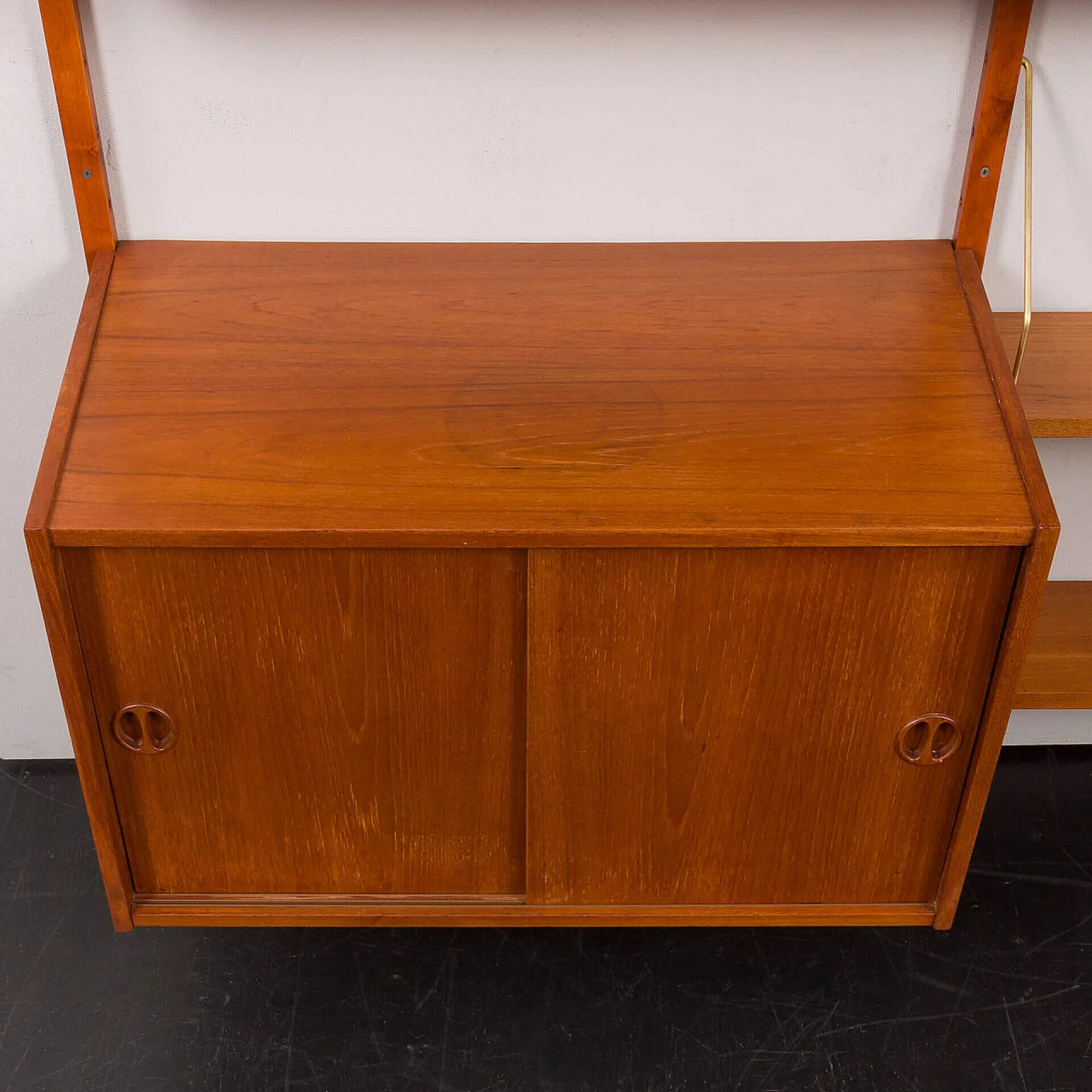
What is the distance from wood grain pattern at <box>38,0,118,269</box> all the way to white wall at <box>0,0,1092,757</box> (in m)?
0.03

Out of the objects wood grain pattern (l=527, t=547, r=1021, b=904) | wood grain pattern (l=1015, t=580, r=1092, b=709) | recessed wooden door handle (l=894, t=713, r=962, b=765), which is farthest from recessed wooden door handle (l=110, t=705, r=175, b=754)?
wood grain pattern (l=1015, t=580, r=1092, b=709)

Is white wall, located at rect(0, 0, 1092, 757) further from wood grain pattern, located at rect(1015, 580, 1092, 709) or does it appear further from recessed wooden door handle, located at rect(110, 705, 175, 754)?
recessed wooden door handle, located at rect(110, 705, 175, 754)

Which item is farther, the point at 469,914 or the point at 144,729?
the point at 469,914

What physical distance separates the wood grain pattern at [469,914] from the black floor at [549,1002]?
235 millimetres

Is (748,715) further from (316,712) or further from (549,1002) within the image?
(549,1002)

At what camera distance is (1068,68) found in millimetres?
1450

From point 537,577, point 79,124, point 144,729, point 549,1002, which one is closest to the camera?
point 537,577

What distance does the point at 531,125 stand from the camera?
1476 mm

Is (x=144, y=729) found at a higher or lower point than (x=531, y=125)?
lower

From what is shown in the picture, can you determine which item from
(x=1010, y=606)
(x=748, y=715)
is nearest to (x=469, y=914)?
(x=748, y=715)

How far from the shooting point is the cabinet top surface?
116 centimetres

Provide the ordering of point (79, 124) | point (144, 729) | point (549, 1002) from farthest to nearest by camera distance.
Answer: point (549, 1002)
point (79, 124)
point (144, 729)

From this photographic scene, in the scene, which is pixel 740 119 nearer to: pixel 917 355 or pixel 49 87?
pixel 917 355

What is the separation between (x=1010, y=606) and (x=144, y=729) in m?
0.93
